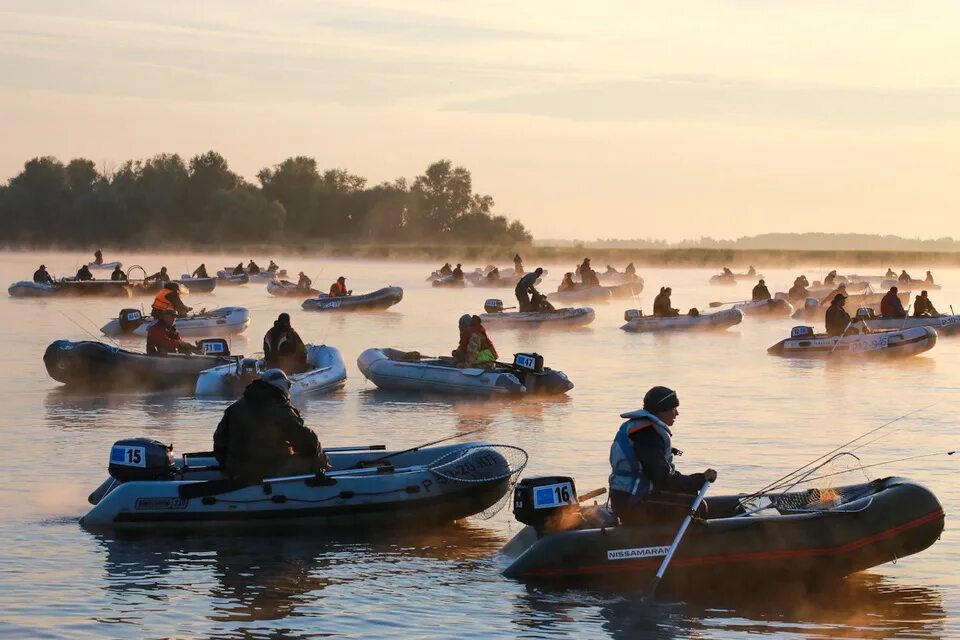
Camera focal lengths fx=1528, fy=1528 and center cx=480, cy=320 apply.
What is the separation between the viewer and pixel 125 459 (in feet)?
44.0

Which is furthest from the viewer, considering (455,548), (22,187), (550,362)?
(22,187)

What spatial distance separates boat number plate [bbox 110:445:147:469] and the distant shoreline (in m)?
96.8

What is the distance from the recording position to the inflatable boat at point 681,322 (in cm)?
3941

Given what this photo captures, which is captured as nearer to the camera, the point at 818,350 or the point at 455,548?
the point at 455,548

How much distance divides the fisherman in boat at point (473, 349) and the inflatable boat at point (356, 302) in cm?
2294

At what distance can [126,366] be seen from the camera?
2411 centimetres

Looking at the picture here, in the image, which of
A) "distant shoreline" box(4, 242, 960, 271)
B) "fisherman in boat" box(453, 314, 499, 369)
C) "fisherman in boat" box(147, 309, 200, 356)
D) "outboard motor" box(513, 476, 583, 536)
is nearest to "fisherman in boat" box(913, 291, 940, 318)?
"fisherman in boat" box(453, 314, 499, 369)

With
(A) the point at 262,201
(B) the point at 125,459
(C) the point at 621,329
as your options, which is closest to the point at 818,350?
(C) the point at 621,329

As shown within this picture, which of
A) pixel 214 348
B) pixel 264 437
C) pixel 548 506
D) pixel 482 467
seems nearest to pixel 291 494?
pixel 264 437

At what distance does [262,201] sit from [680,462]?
4254 inches

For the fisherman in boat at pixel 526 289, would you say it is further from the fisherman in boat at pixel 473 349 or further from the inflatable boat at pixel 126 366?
the inflatable boat at pixel 126 366

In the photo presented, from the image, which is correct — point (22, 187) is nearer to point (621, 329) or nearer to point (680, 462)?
point (621, 329)

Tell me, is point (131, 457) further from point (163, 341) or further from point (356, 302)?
point (356, 302)

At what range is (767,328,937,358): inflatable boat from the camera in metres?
32.1
